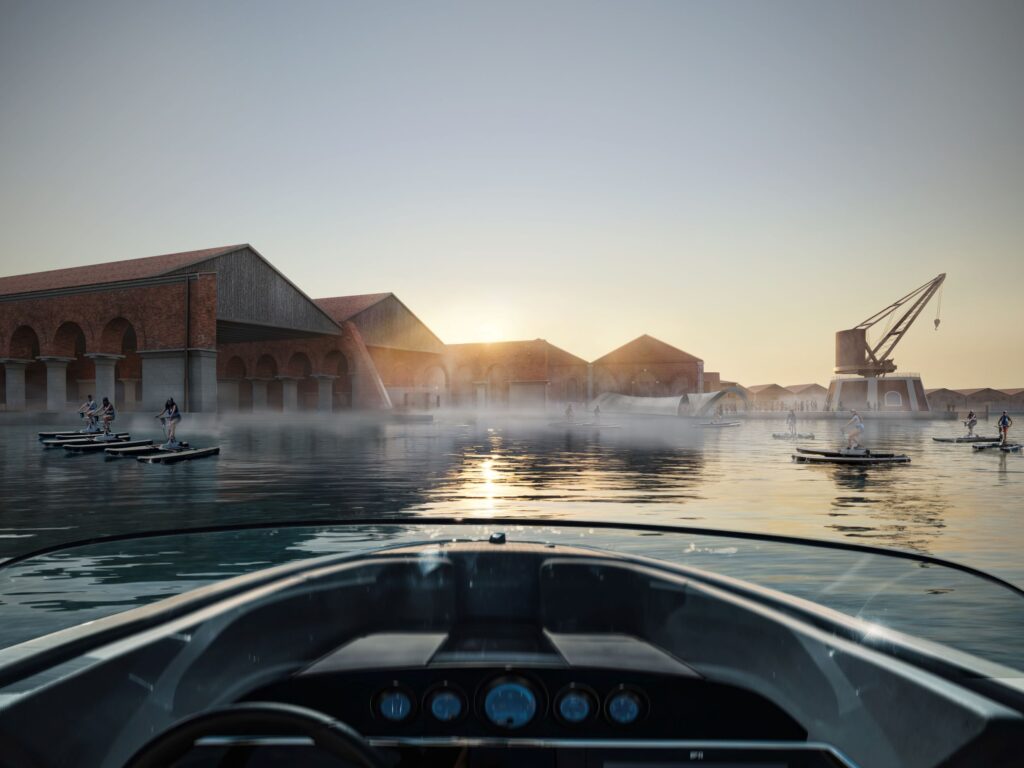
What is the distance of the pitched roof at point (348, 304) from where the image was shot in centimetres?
4709

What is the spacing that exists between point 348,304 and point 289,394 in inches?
283

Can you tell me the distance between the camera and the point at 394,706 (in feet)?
9.71

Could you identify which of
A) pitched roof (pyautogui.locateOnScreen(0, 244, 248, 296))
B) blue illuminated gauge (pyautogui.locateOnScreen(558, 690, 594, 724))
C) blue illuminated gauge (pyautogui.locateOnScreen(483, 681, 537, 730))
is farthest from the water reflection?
pitched roof (pyautogui.locateOnScreen(0, 244, 248, 296))

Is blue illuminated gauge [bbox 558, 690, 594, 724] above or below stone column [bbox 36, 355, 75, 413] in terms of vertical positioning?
below

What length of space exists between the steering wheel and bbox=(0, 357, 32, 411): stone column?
139 feet

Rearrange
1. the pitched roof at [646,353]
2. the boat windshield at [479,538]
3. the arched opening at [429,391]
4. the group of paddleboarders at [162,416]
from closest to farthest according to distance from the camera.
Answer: the boat windshield at [479,538] → the group of paddleboarders at [162,416] → the arched opening at [429,391] → the pitched roof at [646,353]

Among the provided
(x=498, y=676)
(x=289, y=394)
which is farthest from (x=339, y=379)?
(x=498, y=676)

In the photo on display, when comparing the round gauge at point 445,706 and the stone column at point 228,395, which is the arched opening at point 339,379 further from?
the round gauge at point 445,706

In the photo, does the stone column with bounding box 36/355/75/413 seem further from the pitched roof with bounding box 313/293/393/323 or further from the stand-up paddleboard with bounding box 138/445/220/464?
the stand-up paddleboard with bounding box 138/445/220/464

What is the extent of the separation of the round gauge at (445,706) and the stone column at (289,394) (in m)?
47.0

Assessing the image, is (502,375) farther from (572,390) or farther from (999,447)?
(999,447)

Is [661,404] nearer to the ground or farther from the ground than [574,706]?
farther from the ground

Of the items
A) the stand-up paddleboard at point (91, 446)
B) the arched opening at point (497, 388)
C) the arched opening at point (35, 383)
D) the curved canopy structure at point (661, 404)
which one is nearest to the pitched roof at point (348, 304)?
the arched opening at point (35, 383)

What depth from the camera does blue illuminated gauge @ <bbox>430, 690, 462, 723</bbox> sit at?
2.90 m
